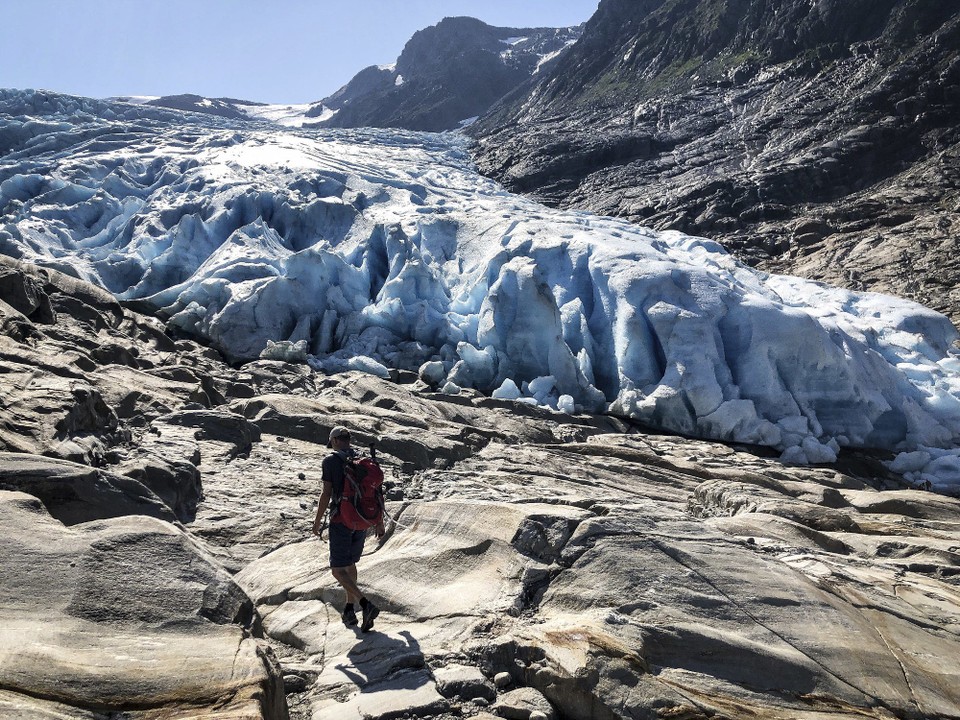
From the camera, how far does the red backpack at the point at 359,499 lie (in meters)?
6.20

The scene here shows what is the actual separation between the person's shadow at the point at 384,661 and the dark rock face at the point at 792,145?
23958mm

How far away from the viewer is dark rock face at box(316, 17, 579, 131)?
261 ft

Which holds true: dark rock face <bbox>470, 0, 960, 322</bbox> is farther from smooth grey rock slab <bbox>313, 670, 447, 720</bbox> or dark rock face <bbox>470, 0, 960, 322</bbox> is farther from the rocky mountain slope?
smooth grey rock slab <bbox>313, 670, 447, 720</bbox>

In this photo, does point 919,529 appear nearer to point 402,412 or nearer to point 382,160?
point 402,412

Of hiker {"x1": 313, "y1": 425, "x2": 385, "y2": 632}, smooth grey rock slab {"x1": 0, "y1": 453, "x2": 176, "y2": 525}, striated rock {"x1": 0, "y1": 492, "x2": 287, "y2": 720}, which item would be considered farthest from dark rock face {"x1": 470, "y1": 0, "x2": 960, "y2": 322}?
striated rock {"x1": 0, "y1": 492, "x2": 287, "y2": 720}

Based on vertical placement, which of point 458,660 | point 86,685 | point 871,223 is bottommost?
point 458,660

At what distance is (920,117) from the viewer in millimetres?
35719

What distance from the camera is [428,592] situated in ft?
21.6

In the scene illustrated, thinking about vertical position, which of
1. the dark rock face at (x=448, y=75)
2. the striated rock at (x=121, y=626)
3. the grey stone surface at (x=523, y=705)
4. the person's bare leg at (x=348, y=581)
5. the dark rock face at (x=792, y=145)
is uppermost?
the dark rock face at (x=448, y=75)

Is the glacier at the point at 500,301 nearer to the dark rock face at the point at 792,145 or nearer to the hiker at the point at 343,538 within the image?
the dark rock face at the point at 792,145

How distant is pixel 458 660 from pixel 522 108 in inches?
2358

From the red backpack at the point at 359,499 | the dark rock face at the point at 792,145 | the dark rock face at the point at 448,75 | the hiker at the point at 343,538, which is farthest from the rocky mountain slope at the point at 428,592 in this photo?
the dark rock face at the point at 448,75

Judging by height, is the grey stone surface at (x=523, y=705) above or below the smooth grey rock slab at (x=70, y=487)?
below

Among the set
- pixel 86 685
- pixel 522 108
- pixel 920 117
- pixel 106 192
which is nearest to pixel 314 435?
pixel 86 685
